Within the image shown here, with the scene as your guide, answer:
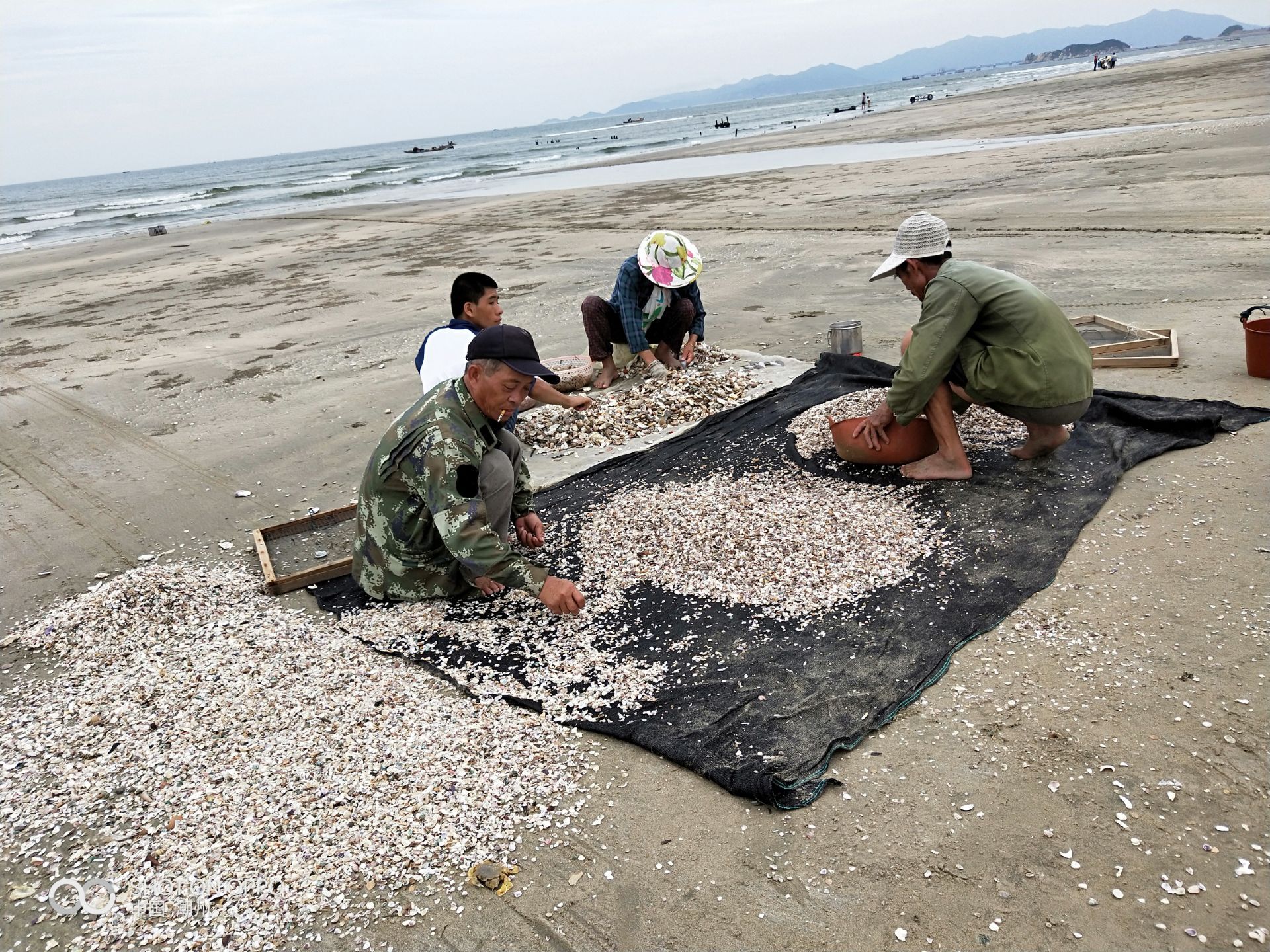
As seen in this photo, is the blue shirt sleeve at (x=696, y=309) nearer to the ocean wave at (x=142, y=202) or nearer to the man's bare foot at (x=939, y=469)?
the man's bare foot at (x=939, y=469)

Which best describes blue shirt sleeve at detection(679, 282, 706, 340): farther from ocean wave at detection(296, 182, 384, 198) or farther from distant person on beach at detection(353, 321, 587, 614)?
ocean wave at detection(296, 182, 384, 198)

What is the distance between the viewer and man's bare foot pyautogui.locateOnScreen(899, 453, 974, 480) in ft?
13.5

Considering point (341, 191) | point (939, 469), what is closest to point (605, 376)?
point (939, 469)

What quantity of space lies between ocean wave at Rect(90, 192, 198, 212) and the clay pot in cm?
4234

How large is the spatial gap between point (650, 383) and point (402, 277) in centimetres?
690

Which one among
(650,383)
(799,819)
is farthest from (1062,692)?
(650,383)

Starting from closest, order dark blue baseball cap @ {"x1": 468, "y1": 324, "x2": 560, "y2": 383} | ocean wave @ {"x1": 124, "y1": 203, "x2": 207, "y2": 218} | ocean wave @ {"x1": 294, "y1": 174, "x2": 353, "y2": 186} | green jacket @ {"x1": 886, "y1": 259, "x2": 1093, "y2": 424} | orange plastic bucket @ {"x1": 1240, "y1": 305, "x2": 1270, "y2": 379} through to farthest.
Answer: dark blue baseball cap @ {"x1": 468, "y1": 324, "x2": 560, "y2": 383} → green jacket @ {"x1": 886, "y1": 259, "x2": 1093, "y2": 424} → orange plastic bucket @ {"x1": 1240, "y1": 305, "x2": 1270, "y2": 379} → ocean wave @ {"x1": 124, "y1": 203, "x2": 207, "y2": 218} → ocean wave @ {"x1": 294, "y1": 174, "x2": 353, "y2": 186}

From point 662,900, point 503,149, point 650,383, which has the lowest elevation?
point 662,900

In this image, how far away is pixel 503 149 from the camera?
203ft

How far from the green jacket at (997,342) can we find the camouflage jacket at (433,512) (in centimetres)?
188

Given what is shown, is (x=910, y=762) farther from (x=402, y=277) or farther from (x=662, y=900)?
(x=402, y=277)

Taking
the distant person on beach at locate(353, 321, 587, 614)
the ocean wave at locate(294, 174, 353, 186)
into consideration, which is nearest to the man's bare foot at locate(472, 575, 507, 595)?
the distant person on beach at locate(353, 321, 587, 614)

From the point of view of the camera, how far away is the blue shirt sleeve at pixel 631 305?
579cm

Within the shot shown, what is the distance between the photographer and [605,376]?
19.9 ft
